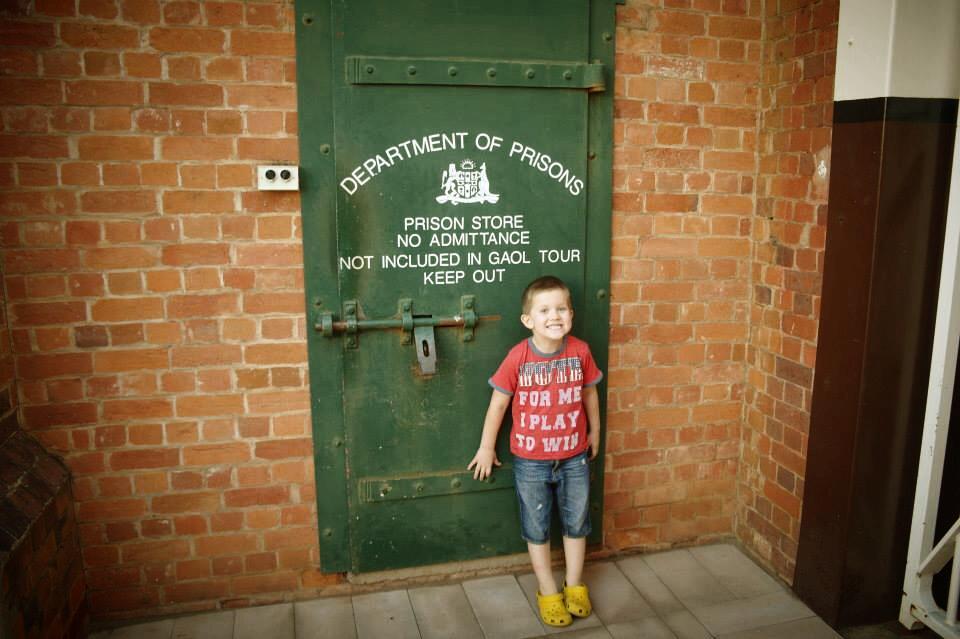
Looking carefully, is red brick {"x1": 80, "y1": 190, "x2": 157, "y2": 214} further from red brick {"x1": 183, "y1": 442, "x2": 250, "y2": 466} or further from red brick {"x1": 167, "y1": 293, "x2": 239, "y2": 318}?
red brick {"x1": 183, "y1": 442, "x2": 250, "y2": 466}

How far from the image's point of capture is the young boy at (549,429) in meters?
2.84

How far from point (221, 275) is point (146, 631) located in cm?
143

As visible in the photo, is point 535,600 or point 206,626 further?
point 535,600

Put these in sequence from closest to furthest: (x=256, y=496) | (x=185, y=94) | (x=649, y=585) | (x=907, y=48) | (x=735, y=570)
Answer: (x=907, y=48) → (x=185, y=94) → (x=256, y=496) → (x=649, y=585) → (x=735, y=570)

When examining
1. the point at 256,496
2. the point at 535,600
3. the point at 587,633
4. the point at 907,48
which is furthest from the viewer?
the point at 535,600

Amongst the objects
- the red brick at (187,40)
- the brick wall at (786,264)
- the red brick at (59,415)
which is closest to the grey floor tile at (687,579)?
the brick wall at (786,264)

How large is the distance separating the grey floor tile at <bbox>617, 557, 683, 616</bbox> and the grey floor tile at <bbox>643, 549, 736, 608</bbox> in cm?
3

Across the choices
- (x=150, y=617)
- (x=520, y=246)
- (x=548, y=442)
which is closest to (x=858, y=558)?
(x=548, y=442)

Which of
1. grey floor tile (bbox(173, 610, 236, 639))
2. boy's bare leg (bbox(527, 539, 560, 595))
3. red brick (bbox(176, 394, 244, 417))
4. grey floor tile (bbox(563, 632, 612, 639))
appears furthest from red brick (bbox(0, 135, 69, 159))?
grey floor tile (bbox(563, 632, 612, 639))

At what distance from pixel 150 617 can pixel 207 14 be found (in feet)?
7.71

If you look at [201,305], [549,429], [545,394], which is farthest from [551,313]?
[201,305]

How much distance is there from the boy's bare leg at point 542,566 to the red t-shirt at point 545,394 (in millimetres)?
396

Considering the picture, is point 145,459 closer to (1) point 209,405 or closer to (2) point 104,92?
(1) point 209,405

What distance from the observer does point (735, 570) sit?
3279 mm
